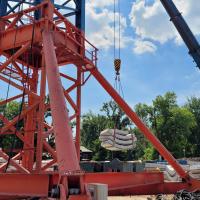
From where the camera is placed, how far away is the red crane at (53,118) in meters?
9.29

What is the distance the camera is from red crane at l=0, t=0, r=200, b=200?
929 centimetres

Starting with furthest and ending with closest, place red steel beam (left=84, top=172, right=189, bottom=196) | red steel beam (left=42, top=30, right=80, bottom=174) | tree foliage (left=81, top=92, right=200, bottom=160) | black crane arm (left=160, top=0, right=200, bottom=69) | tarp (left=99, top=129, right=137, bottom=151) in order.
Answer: tree foliage (left=81, top=92, right=200, bottom=160) < black crane arm (left=160, top=0, right=200, bottom=69) < tarp (left=99, top=129, right=137, bottom=151) < red steel beam (left=84, top=172, right=189, bottom=196) < red steel beam (left=42, top=30, right=80, bottom=174)

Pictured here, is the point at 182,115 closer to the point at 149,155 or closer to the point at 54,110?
the point at 149,155

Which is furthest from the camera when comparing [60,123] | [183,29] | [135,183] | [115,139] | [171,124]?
[171,124]

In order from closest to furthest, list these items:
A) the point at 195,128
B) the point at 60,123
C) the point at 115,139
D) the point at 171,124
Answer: the point at 60,123
the point at 115,139
the point at 171,124
the point at 195,128

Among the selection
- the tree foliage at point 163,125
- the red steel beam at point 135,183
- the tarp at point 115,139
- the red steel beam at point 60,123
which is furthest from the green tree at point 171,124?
the red steel beam at point 60,123

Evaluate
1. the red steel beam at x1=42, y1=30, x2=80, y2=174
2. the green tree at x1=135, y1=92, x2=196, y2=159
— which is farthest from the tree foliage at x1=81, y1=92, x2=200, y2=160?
the red steel beam at x1=42, y1=30, x2=80, y2=174

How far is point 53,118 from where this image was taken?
32.9 ft

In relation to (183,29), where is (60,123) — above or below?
below

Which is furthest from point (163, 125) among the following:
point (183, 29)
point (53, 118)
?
point (53, 118)

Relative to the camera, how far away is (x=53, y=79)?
11.2 meters

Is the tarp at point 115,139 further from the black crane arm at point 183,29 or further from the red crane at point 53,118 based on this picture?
→ the black crane arm at point 183,29

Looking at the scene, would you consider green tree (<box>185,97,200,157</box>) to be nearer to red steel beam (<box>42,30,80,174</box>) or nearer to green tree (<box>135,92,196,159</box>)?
green tree (<box>135,92,196,159</box>)

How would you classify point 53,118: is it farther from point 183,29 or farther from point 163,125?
point 163,125
